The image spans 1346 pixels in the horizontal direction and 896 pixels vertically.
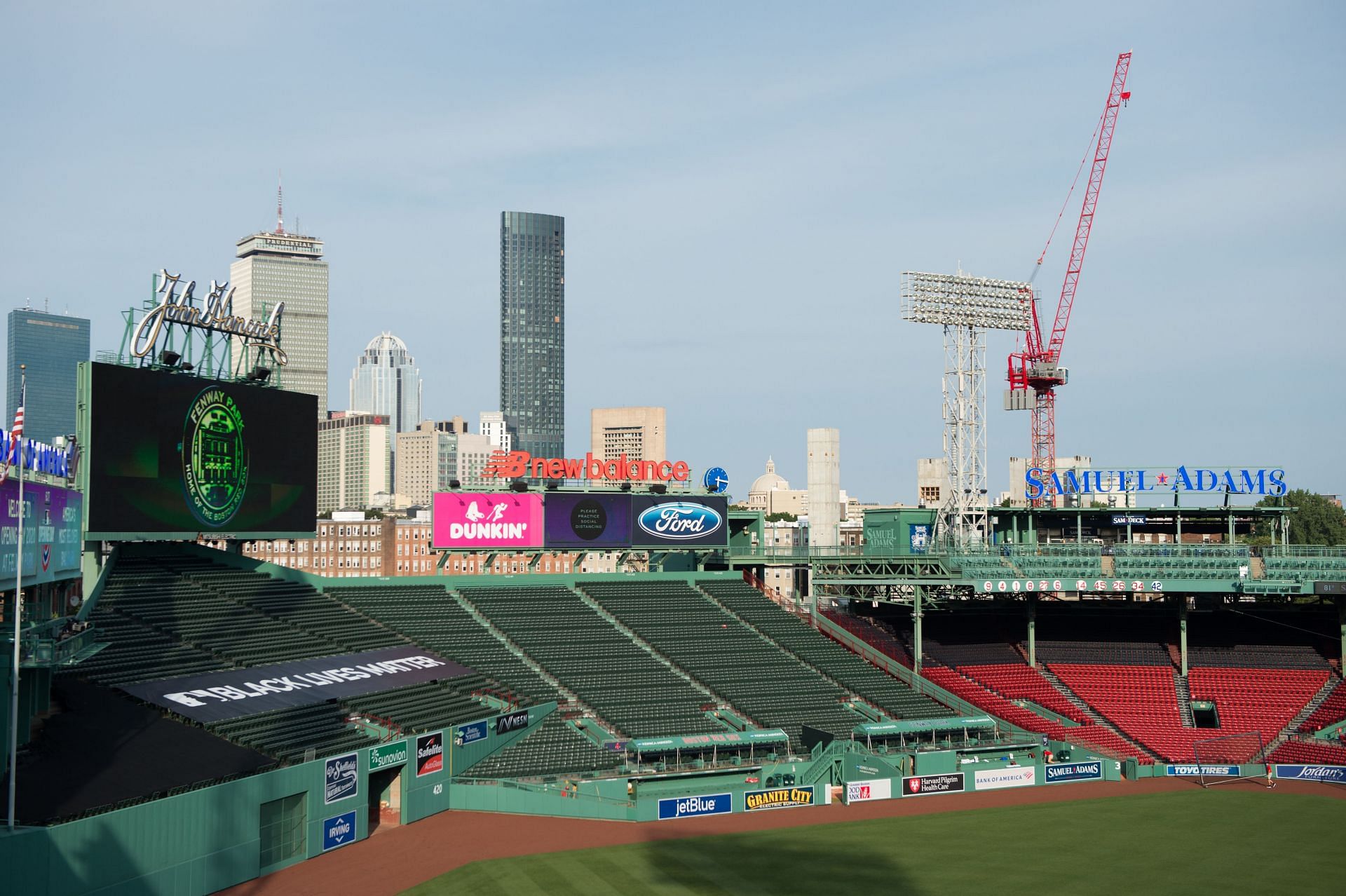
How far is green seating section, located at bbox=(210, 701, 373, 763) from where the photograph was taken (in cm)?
4234

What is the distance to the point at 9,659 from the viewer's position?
115ft

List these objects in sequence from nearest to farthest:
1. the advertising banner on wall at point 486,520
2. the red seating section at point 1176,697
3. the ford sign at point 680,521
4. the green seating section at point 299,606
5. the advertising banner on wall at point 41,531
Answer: the advertising banner on wall at point 41,531 → the green seating section at point 299,606 → the red seating section at point 1176,697 → the advertising banner on wall at point 486,520 → the ford sign at point 680,521

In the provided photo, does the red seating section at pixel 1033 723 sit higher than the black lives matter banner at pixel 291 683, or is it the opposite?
the black lives matter banner at pixel 291 683

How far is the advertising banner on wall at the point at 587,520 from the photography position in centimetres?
6931

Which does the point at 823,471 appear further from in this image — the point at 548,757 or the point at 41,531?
the point at 41,531

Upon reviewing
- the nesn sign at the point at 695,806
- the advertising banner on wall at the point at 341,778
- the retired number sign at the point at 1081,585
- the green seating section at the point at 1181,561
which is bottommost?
the nesn sign at the point at 695,806

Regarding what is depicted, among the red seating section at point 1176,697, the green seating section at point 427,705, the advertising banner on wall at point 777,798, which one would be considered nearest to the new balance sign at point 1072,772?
the red seating section at point 1176,697

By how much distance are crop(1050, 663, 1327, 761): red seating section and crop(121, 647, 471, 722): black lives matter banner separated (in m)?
35.9

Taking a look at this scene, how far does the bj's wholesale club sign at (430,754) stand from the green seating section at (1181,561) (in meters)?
40.9

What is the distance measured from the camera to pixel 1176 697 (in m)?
69.4

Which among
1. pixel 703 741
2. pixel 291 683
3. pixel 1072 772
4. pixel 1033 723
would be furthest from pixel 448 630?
pixel 1072 772

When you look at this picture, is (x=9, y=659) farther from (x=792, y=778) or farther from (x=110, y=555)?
(x=792, y=778)

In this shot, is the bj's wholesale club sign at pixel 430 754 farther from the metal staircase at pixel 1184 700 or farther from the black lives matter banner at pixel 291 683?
the metal staircase at pixel 1184 700

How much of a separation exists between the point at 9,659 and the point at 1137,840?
40.2 metres
